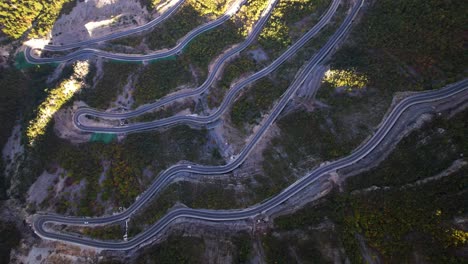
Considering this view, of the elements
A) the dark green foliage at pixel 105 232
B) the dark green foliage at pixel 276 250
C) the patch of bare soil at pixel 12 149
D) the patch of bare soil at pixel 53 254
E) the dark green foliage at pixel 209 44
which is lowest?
the dark green foliage at pixel 276 250

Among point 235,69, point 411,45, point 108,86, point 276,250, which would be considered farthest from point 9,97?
point 411,45

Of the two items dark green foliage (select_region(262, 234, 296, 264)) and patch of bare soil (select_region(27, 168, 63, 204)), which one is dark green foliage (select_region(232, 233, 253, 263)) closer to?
dark green foliage (select_region(262, 234, 296, 264))

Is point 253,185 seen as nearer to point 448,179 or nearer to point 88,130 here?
point 448,179

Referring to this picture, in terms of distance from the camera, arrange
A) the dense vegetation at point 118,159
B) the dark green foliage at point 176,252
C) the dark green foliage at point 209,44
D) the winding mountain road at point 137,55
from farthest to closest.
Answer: the winding mountain road at point 137,55, the dark green foliage at point 209,44, the dense vegetation at point 118,159, the dark green foliage at point 176,252

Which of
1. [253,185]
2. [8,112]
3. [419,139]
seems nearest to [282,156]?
[253,185]

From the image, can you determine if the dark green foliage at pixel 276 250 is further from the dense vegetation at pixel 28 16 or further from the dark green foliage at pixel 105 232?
the dense vegetation at pixel 28 16

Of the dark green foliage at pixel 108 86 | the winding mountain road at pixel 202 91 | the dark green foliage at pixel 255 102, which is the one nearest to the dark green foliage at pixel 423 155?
the dark green foliage at pixel 255 102

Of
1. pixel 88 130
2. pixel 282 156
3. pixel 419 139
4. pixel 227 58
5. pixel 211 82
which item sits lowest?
pixel 419 139

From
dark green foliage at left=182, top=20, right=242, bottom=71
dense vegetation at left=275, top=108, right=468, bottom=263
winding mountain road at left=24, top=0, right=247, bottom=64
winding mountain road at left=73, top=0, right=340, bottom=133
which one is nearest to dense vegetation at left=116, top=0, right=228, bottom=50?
winding mountain road at left=24, top=0, right=247, bottom=64
